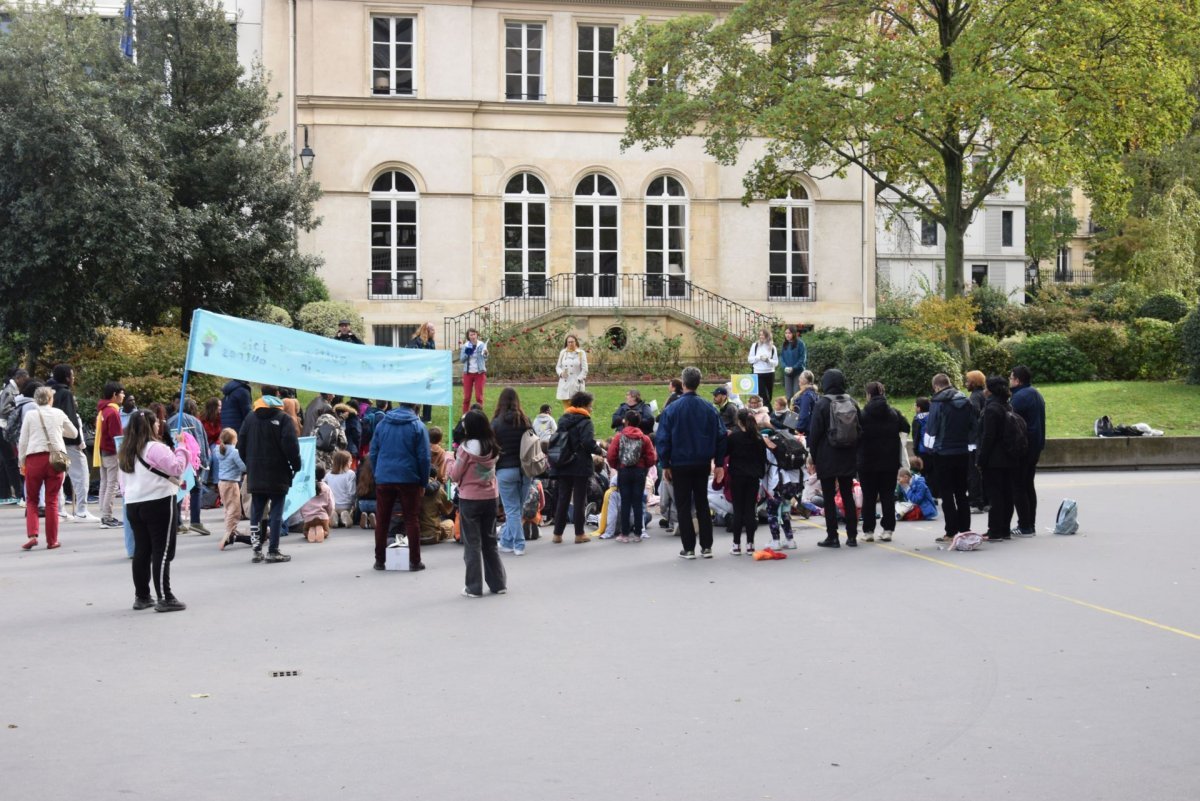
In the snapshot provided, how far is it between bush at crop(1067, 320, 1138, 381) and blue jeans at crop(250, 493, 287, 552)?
73.1 feet

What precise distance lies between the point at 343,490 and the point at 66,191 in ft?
35.5

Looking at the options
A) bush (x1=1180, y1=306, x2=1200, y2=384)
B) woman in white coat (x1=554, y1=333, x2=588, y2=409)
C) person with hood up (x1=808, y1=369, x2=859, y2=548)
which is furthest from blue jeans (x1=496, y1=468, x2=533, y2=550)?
bush (x1=1180, y1=306, x2=1200, y2=384)

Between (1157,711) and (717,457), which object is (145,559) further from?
(1157,711)

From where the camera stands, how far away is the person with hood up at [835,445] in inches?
585

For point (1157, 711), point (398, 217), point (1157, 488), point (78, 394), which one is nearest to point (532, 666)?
point (1157, 711)

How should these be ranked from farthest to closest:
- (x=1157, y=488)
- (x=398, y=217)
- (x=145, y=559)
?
1. (x=398, y=217)
2. (x=1157, y=488)
3. (x=145, y=559)

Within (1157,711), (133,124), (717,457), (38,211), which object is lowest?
(1157,711)

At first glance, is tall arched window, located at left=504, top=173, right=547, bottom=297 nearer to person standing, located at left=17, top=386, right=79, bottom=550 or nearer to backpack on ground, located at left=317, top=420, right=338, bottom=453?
backpack on ground, located at left=317, top=420, right=338, bottom=453

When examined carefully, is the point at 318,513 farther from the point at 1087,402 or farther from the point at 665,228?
the point at 665,228

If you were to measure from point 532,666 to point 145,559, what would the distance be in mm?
4017

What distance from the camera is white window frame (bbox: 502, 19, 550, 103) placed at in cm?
3847

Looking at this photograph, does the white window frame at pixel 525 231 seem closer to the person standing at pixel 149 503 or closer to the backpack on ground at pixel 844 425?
the backpack on ground at pixel 844 425

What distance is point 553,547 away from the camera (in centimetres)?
1551

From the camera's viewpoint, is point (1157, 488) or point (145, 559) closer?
point (145, 559)
